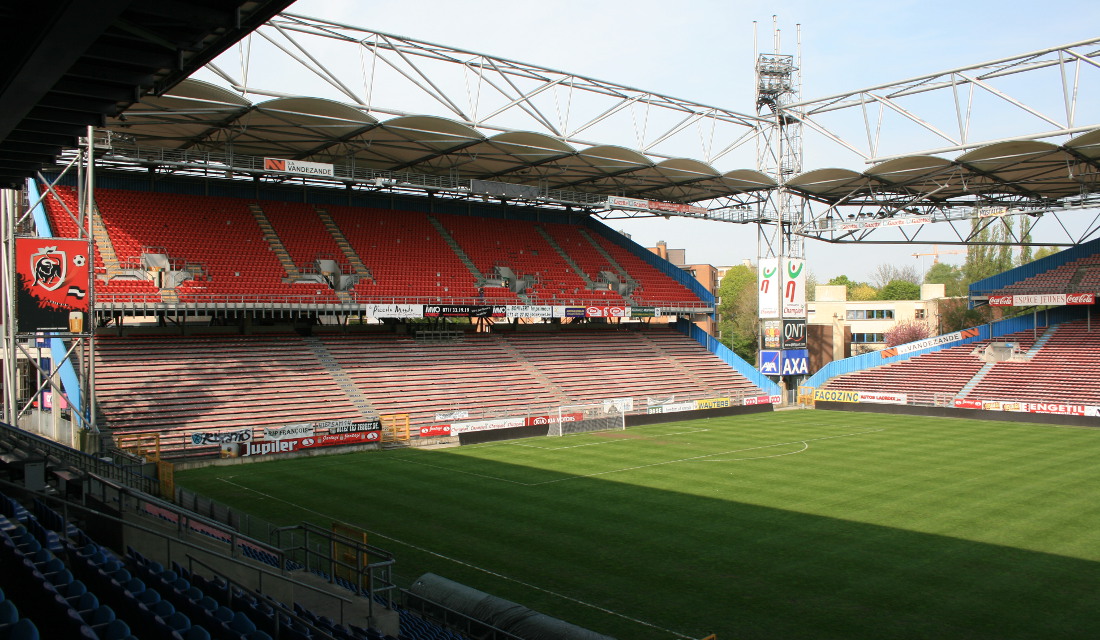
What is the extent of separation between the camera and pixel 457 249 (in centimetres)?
4603

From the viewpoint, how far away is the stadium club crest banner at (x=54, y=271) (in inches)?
986

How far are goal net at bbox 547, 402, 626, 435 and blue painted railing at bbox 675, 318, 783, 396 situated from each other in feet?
42.4

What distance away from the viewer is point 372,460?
29.8 m

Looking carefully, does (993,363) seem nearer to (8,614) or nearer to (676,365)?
(676,365)

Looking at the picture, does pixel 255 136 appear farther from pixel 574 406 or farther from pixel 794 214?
pixel 794 214

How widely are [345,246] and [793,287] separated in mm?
25469

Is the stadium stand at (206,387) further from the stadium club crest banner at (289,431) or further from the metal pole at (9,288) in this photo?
the metal pole at (9,288)

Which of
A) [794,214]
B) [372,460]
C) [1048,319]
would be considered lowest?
[372,460]

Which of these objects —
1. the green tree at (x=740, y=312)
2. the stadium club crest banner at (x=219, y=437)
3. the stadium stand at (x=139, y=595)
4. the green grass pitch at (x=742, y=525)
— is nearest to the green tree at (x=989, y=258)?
the green tree at (x=740, y=312)

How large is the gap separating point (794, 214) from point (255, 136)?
30288mm

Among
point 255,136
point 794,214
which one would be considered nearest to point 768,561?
point 255,136

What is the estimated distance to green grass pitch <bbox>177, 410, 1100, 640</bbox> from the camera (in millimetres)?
14086

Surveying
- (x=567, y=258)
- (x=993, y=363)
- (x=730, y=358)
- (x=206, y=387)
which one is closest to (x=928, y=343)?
(x=993, y=363)

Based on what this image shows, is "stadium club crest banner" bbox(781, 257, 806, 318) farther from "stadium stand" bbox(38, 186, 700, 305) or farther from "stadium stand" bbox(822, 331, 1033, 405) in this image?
"stadium stand" bbox(38, 186, 700, 305)
